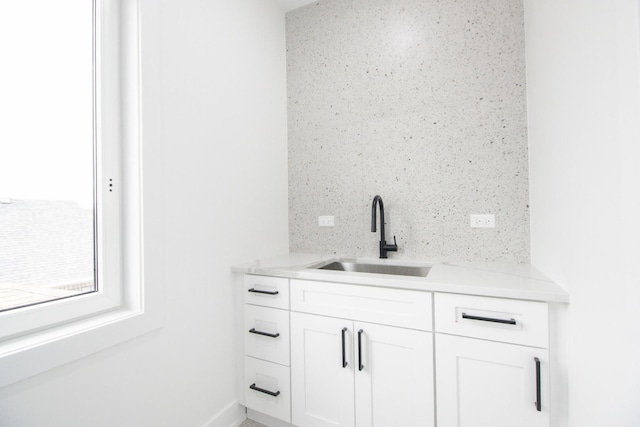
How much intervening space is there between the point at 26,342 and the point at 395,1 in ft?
8.89

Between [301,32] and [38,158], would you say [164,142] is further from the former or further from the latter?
[301,32]

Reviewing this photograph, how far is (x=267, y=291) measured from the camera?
1.72 metres

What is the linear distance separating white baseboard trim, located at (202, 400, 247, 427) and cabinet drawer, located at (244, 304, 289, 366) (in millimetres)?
321

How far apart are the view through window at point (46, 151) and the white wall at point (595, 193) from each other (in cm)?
184

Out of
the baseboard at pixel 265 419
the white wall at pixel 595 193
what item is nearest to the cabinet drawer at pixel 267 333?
the baseboard at pixel 265 419

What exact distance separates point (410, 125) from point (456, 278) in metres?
1.11

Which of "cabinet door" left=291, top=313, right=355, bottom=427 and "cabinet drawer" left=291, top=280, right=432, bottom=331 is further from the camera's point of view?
"cabinet door" left=291, top=313, right=355, bottom=427

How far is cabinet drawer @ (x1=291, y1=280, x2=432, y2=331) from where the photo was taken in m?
1.38

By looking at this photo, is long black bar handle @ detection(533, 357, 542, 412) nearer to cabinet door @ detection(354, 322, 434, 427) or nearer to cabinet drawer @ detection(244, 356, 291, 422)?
cabinet door @ detection(354, 322, 434, 427)

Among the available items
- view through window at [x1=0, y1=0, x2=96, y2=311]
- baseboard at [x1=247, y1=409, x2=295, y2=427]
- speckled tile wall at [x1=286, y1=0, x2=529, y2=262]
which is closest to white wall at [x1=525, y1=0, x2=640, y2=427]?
speckled tile wall at [x1=286, y1=0, x2=529, y2=262]

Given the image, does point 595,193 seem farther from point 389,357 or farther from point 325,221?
point 325,221

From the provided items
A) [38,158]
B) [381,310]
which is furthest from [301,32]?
[381,310]

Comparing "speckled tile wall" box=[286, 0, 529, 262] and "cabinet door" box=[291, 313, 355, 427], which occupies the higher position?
"speckled tile wall" box=[286, 0, 529, 262]

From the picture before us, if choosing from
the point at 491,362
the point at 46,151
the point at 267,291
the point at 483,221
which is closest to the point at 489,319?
the point at 491,362
